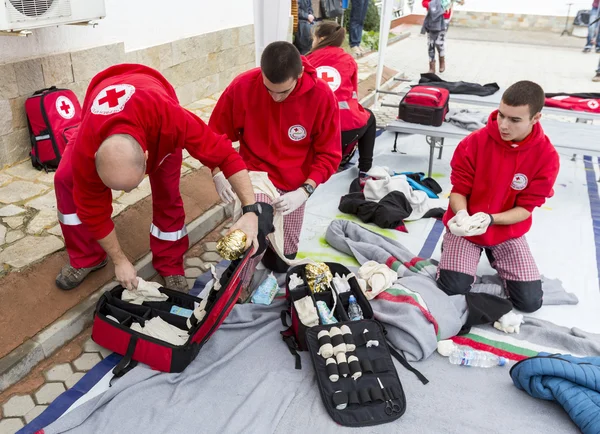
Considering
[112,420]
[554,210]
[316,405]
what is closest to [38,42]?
[112,420]

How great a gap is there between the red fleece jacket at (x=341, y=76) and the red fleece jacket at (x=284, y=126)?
1.23 metres

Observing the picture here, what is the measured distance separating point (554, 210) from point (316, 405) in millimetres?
3028

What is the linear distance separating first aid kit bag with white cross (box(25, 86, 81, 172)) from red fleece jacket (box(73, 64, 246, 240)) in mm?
1592

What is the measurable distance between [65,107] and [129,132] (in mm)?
2269

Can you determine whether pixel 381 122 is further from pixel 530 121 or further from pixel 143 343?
A: pixel 143 343

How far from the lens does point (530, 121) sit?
9.60 feet

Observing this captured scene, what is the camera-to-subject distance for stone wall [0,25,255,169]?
3.99 m

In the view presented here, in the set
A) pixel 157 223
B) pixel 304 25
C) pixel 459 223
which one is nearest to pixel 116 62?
pixel 157 223

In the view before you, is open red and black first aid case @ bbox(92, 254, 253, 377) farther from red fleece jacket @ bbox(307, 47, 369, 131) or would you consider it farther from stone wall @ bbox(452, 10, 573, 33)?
stone wall @ bbox(452, 10, 573, 33)

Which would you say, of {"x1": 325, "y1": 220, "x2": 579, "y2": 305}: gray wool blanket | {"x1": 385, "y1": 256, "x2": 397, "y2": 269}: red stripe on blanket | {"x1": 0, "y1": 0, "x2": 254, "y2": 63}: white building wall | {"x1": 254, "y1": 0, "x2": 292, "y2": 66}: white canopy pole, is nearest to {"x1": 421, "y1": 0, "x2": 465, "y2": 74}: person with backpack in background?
{"x1": 0, "y1": 0, "x2": 254, "y2": 63}: white building wall

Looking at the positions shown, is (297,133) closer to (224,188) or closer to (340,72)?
(224,188)

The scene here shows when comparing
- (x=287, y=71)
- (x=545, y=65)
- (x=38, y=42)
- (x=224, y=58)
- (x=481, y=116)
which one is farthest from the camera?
(x=545, y=65)

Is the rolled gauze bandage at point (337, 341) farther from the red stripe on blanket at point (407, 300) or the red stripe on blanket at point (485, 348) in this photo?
the red stripe on blanket at point (485, 348)

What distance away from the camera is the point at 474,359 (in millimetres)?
2656
